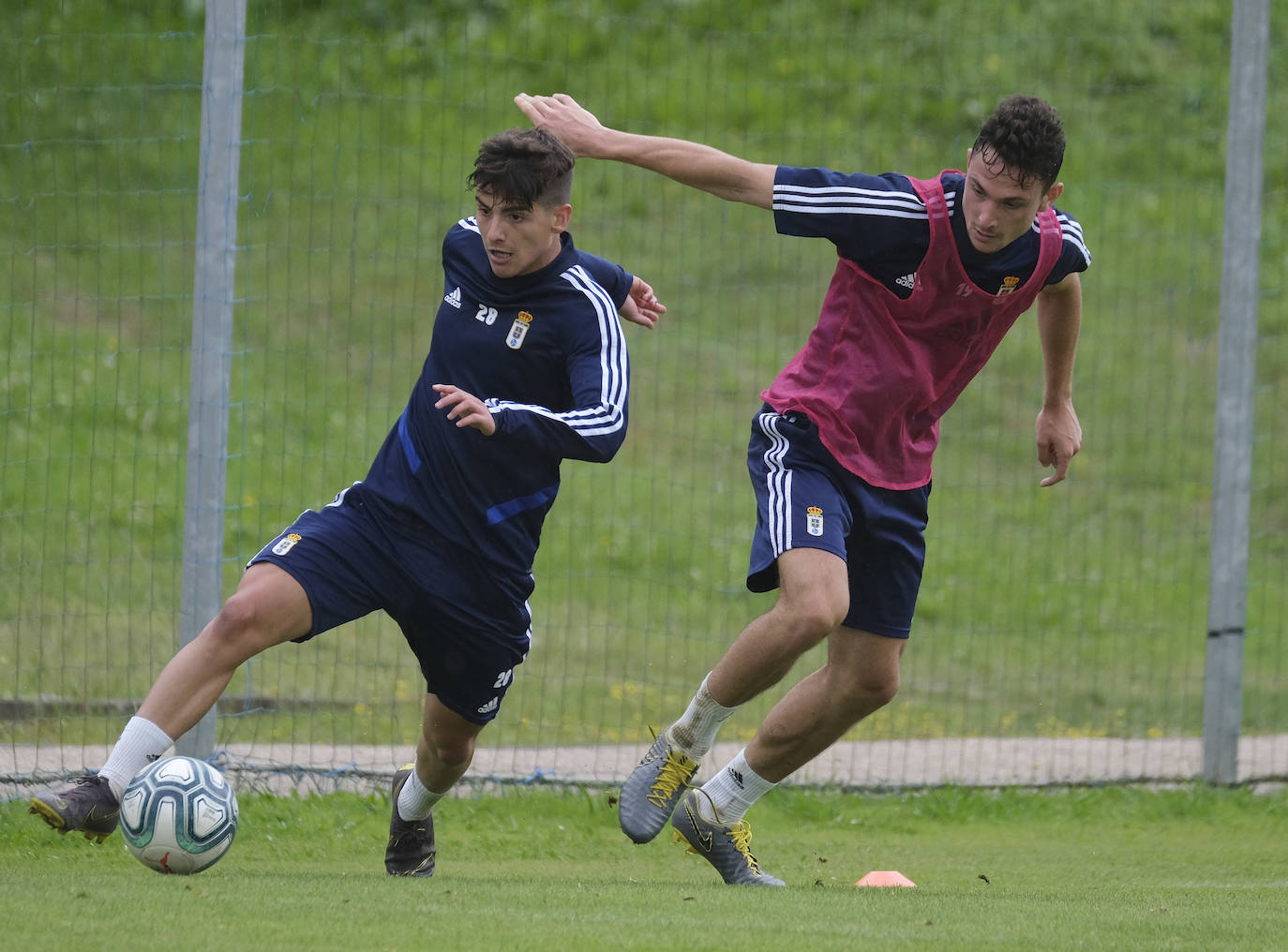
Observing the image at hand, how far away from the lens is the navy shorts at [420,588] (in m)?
4.94

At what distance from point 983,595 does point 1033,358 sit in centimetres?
→ 305

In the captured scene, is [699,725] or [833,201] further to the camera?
[699,725]

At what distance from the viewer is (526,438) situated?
15.5 feet

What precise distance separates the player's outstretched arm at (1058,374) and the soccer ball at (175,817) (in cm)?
306

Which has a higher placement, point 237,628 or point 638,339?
point 638,339

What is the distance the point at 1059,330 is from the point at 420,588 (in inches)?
94.6

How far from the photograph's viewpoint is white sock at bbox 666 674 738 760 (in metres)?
5.43

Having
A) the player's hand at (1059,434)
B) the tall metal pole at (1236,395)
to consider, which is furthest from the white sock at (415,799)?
the tall metal pole at (1236,395)

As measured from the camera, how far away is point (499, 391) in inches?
201

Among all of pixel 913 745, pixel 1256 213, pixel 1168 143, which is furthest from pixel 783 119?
pixel 913 745

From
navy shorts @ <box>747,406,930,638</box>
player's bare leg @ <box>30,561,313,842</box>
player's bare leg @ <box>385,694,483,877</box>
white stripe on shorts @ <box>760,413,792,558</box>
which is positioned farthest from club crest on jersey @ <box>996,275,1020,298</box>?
player's bare leg @ <box>30,561,313,842</box>

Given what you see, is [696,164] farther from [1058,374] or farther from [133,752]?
[133,752]

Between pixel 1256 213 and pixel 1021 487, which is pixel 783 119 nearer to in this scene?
pixel 1256 213

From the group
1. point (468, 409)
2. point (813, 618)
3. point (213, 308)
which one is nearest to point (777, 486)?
point (813, 618)
